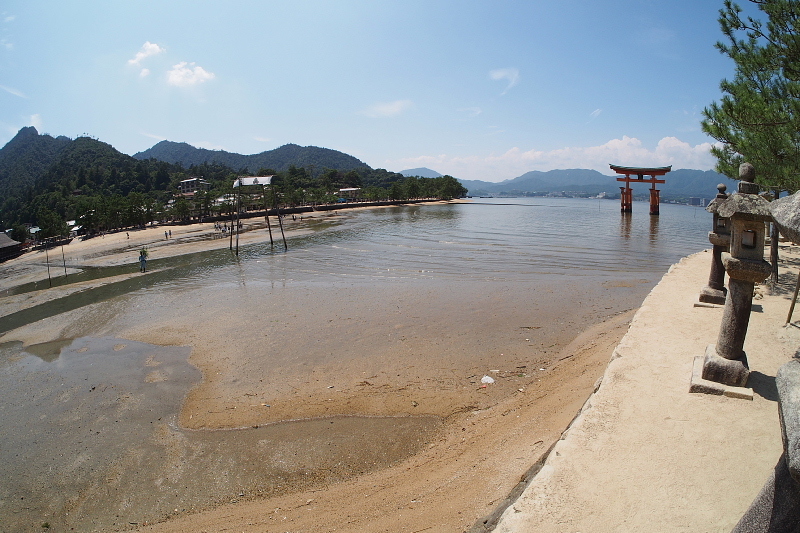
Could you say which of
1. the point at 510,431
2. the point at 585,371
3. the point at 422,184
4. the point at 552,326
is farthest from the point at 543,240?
the point at 422,184

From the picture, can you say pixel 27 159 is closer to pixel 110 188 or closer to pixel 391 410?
pixel 110 188

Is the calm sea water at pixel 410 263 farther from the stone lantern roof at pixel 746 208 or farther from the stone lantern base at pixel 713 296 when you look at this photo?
the stone lantern roof at pixel 746 208

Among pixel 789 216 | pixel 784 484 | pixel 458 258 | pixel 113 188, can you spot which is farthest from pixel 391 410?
pixel 113 188

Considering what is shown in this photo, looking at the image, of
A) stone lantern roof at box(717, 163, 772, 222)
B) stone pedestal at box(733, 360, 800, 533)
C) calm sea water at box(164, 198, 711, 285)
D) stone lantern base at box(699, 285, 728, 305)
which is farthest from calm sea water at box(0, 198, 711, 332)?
stone pedestal at box(733, 360, 800, 533)

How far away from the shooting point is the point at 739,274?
501cm

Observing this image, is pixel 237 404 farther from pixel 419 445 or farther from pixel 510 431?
pixel 510 431

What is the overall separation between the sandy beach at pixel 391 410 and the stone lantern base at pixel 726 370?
40 centimetres

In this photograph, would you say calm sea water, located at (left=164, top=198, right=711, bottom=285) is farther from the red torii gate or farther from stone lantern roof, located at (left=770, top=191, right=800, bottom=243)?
the red torii gate

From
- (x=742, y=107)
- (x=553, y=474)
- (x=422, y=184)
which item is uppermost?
(x=422, y=184)

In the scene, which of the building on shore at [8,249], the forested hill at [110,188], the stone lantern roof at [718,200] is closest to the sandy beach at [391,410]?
the stone lantern roof at [718,200]

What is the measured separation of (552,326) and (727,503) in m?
8.40

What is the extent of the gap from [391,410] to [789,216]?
675 centimetres

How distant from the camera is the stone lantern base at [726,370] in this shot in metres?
5.33

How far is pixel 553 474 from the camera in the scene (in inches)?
160
